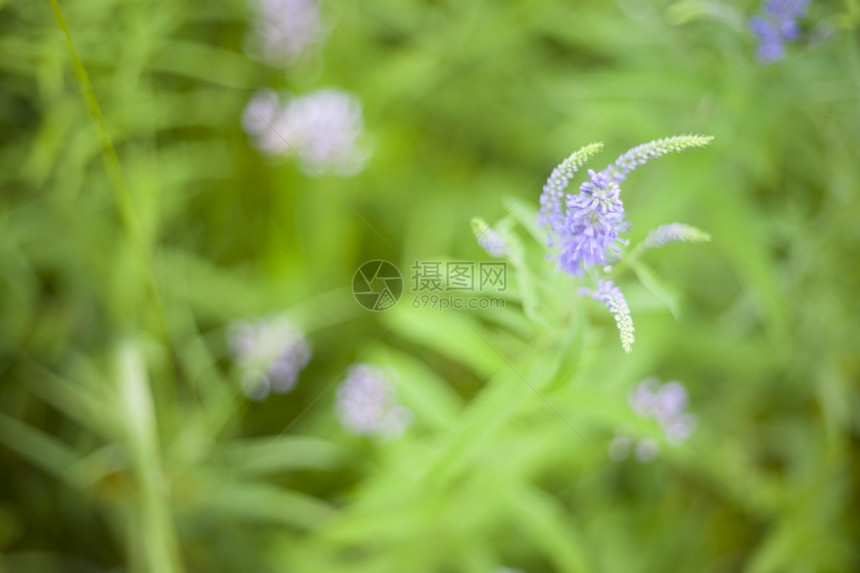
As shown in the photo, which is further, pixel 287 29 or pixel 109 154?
pixel 287 29

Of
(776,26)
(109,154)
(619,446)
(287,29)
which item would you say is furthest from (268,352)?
(776,26)

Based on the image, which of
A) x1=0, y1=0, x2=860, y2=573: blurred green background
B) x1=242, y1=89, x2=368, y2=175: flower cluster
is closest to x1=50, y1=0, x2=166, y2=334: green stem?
x1=0, y1=0, x2=860, y2=573: blurred green background

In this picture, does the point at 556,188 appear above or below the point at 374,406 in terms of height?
below

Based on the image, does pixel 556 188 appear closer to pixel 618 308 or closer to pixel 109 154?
pixel 618 308

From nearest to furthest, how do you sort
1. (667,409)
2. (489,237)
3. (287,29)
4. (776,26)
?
1. (489,237)
2. (776,26)
3. (667,409)
4. (287,29)

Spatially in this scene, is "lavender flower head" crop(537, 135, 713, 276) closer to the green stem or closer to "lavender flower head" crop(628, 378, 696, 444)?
"lavender flower head" crop(628, 378, 696, 444)

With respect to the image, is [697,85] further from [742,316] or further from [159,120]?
[159,120]

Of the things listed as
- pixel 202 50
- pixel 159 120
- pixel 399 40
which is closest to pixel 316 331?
pixel 159 120
